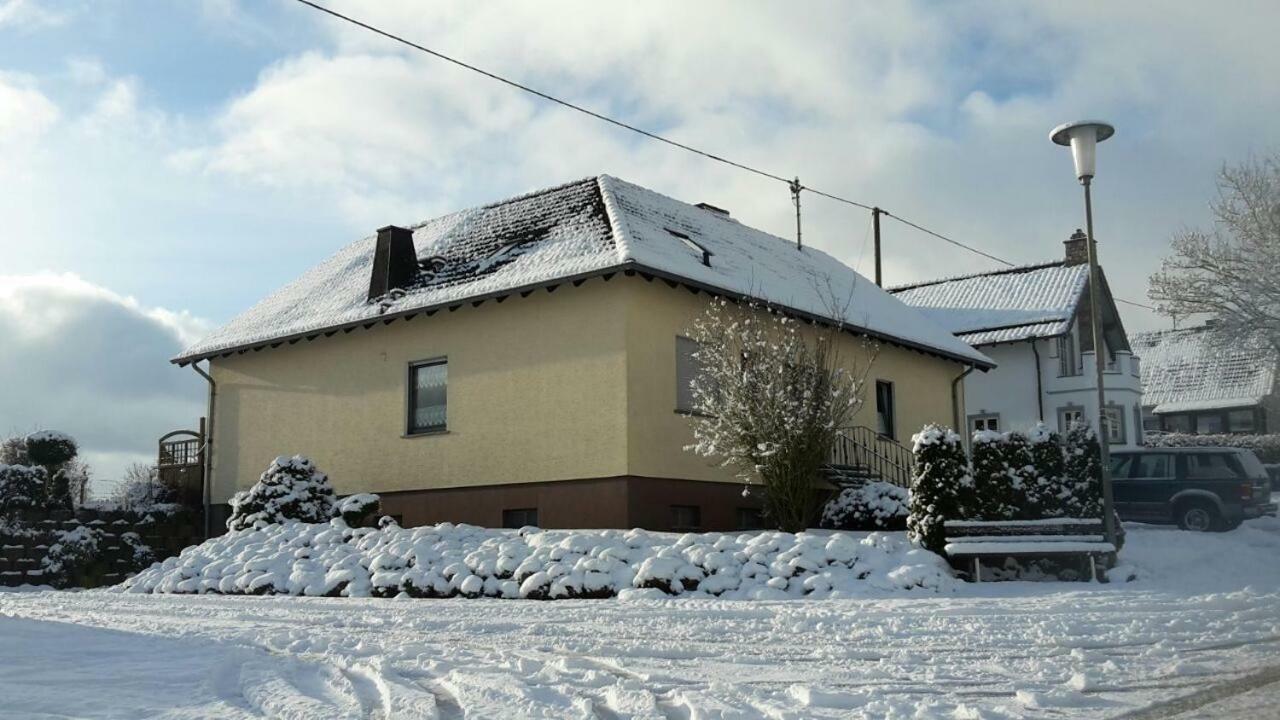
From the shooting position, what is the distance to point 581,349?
1930 centimetres

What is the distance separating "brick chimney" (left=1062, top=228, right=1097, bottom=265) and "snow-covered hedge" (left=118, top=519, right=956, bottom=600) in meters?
31.1

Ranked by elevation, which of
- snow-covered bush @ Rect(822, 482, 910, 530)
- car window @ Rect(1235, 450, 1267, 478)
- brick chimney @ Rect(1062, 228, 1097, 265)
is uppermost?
brick chimney @ Rect(1062, 228, 1097, 265)

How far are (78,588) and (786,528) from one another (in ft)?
41.3

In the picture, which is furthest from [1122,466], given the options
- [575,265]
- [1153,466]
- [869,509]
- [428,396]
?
[428,396]

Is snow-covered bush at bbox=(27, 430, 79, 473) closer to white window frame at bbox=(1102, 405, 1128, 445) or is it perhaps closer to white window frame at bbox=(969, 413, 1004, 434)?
white window frame at bbox=(969, 413, 1004, 434)

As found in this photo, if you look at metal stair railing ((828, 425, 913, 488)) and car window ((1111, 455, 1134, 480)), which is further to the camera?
car window ((1111, 455, 1134, 480))

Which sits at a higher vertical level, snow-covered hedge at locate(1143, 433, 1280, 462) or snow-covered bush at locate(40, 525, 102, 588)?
snow-covered hedge at locate(1143, 433, 1280, 462)

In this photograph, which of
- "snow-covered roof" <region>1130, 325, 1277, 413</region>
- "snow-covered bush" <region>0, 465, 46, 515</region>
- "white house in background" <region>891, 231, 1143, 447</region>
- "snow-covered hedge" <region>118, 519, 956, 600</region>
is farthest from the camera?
"snow-covered roof" <region>1130, 325, 1277, 413</region>

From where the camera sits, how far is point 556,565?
14.3 m

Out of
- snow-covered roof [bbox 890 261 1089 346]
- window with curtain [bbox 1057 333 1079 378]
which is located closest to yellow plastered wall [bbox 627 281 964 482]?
snow-covered roof [bbox 890 261 1089 346]

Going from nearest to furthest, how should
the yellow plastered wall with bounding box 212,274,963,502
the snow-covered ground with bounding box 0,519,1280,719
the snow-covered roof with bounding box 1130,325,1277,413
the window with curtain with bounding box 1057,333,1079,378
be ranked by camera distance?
the snow-covered ground with bounding box 0,519,1280,719 → the yellow plastered wall with bounding box 212,274,963,502 → the window with curtain with bounding box 1057,333,1079,378 → the snow-covered roof with bounding box 1130,325,1277,413

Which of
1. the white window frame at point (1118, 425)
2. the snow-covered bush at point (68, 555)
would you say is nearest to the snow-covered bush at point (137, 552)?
the snow-covered bush at point (68, 555)

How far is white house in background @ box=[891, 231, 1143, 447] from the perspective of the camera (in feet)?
127

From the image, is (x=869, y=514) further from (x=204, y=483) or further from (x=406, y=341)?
(x=204, y=483)
